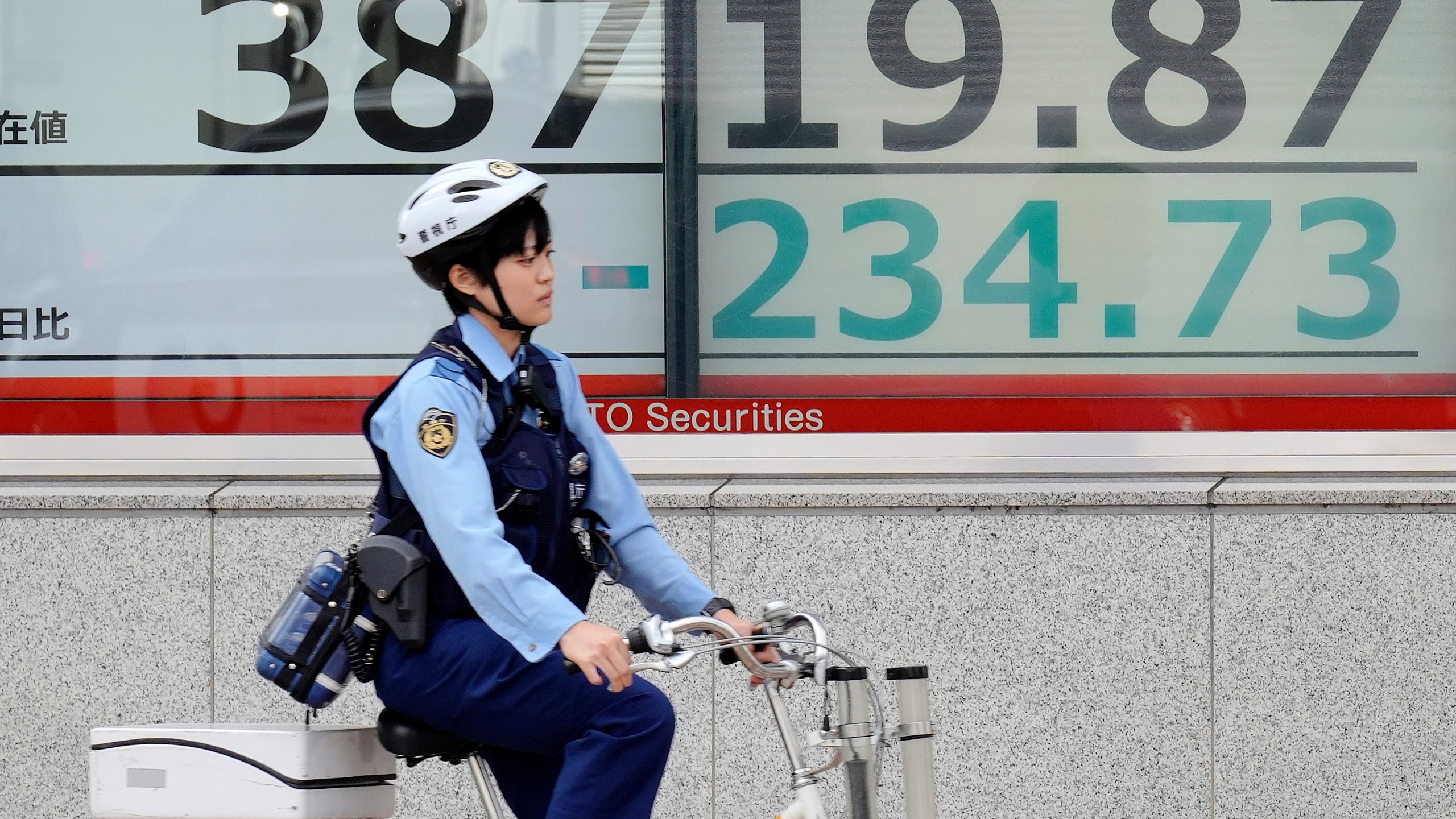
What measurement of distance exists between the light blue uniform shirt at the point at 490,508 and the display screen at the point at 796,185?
2311 mm

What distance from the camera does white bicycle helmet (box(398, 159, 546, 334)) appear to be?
2.84 meters

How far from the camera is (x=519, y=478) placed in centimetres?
281

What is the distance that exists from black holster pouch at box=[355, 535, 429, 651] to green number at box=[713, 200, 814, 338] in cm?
272

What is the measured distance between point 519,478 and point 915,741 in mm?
874

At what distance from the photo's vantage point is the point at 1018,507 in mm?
5016

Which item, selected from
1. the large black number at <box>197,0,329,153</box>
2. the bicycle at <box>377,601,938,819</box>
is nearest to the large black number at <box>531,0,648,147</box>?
the large black number at <box>197,0,329,153</box>

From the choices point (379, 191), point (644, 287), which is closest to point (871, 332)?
point (644, 287)

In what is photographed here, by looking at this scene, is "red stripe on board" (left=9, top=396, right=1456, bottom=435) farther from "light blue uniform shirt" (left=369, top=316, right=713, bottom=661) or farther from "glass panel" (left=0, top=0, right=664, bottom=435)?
"light blue uniform shirt" (left=369, top=316, right=713, bottom=661)

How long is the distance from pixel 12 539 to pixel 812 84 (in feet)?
10.3

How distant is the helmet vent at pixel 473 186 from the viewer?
9.40ft

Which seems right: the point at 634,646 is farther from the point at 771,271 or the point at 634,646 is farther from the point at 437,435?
the point at 771,271

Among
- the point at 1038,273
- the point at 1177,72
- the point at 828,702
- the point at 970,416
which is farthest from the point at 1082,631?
the point at 828,702

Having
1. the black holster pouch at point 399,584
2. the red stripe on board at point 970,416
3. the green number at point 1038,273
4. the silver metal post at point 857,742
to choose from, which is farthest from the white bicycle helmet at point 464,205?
the green number at point 1038,273

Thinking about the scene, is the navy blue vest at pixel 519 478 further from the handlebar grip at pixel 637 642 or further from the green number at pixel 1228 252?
the green number at pixel 1228 252
